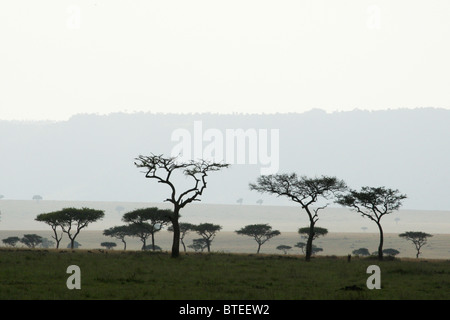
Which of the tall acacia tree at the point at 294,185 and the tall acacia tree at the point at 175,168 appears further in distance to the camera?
the tall acacia tree at the point at 294,185

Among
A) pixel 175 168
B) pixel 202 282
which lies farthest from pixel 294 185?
pixel 202 282

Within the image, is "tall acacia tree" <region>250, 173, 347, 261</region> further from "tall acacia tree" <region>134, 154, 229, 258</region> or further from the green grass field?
the green grass field

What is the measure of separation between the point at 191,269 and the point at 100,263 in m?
7.68

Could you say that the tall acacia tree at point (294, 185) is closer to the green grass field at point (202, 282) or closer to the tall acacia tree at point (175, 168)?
the tall acacia tree at point (175, 168)

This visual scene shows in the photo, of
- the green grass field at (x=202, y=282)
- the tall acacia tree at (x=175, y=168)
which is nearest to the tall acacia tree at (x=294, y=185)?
the tall acacia tree at (x=175, y=168)

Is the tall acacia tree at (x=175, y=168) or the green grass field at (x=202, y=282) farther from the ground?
→ the tall acacia tree at (x=175, y=168)

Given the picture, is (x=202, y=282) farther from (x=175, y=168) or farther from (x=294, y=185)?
(x=294, y=185)

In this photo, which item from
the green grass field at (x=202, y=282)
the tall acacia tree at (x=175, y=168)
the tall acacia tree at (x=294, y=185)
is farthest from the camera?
the tall acacia tree at (x=294, y=185)

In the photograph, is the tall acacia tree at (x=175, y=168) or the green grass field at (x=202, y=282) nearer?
the green grass field at (x=202, y=282)

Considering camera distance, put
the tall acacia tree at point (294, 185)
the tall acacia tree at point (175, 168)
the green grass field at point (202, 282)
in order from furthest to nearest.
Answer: the tall acacia tree at point (294, 185), the tall acacia tree at point (175, 168), the green grass field at point (202, 282)
